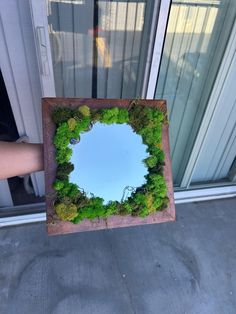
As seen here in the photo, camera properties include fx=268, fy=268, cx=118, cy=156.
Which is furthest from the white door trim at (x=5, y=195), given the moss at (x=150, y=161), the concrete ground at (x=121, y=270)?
the moss at (x=150, y=161)

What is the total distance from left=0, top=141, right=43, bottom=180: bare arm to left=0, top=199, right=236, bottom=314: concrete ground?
993mm

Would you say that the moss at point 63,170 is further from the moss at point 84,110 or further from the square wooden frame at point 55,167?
the moss at point 84,110

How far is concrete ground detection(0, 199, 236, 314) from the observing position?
5.86ft

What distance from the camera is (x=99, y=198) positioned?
1.32 metres

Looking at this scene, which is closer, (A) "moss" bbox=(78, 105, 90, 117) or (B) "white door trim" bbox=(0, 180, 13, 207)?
→ (A) "moss" bbox=(78, 105, 90, 117)

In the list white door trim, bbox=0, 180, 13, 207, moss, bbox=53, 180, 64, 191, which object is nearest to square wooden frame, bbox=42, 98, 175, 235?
moss, bbox=53, 180, 64, 191

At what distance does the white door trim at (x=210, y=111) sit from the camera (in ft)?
5.74

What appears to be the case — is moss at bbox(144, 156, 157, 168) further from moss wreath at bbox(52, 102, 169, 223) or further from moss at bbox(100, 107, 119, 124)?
moss at bbox(100, 107, 119, 124)

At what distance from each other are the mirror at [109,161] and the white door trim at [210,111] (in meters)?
0.90

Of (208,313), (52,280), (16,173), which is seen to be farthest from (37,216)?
(208,313)

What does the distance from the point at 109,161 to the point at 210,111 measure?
3.55 ft

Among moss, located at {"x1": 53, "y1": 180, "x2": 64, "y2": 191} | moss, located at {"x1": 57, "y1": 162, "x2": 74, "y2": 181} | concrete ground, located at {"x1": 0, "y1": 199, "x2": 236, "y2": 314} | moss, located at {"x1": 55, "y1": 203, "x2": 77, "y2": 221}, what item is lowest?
concrete ground, located at {"x1": 0, "y1": 199, "x2": 236, "y2": 314}

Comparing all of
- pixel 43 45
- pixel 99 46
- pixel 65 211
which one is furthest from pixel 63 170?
pixel 99 46

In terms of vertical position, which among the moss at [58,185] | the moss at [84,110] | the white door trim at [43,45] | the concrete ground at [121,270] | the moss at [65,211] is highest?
the white door trim at [43,45]
